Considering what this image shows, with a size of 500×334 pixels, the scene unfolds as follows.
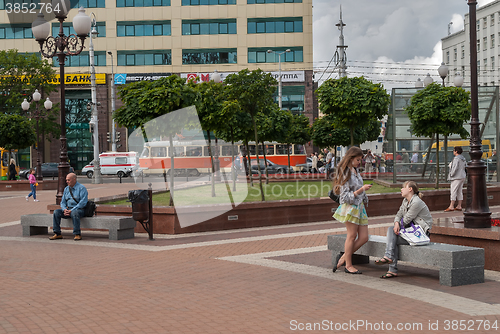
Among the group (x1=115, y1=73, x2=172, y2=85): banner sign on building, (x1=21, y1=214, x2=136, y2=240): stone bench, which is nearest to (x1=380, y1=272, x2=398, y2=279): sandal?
(x1=21, y1=214, x2=136, y2=240): stone bench

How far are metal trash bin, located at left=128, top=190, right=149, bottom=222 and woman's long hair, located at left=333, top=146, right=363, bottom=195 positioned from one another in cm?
493

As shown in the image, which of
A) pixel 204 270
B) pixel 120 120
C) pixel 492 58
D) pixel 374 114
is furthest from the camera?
pixel 492 58

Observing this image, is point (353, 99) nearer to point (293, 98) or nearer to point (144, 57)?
point (293, 98)

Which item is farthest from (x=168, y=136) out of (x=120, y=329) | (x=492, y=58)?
(x=492, y=58)

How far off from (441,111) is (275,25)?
38.6m

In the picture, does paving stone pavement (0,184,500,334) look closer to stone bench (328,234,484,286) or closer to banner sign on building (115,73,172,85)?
stone bench (328,234,484,286)

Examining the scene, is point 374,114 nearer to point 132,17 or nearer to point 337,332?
point 337,332

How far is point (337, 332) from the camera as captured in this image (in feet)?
17.0

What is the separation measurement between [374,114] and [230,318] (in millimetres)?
17535

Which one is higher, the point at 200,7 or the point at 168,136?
the point at 200,7

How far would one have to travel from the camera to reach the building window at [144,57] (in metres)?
56.0

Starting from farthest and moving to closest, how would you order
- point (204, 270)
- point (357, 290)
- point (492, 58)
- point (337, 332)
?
point (492, 58) < point (204, 270) < point (357, 290) < point (337, 332)

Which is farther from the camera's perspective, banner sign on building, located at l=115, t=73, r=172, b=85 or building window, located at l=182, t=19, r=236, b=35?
building window, located at l=182, t=19, r=236, b=35

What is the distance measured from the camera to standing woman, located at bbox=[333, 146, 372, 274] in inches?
297
